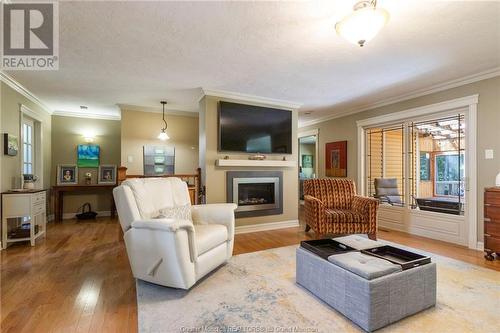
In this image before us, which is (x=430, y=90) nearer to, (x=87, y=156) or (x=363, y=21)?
(x=363, y=21)

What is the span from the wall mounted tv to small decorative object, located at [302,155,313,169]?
354 centimetres

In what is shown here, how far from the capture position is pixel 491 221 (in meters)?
2.86

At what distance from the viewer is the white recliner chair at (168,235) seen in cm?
200

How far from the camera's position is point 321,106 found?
16.4ft

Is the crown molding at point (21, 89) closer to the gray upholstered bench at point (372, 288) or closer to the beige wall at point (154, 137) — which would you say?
the beige wall at point (154, 137)

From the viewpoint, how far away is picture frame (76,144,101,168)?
5.52m

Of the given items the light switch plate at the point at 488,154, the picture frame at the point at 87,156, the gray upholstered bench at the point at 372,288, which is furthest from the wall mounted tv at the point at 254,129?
the picture frame at the point at 87,156

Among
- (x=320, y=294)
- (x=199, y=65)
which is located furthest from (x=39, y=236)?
(x=320, y=294)

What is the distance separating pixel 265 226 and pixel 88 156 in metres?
4.34

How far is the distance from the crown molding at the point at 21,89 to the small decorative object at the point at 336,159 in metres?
5.80

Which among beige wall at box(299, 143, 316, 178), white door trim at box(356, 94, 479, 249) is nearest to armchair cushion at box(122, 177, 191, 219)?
white door trim at box(356, 94, 479, 249)

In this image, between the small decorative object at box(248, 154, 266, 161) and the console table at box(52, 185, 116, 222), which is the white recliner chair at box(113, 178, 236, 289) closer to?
the small decorative object at box(248, 154, 266, 161)

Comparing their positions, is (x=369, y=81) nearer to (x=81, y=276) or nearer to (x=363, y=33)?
(x=363, y=33)

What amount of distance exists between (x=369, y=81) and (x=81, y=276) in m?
4.31
